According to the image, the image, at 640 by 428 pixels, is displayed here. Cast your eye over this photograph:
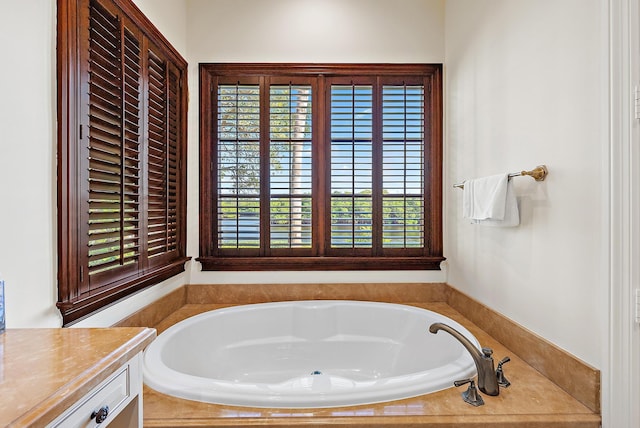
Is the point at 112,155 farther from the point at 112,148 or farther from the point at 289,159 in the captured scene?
the point at 289,159

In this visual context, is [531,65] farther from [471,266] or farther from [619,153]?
[471,266]

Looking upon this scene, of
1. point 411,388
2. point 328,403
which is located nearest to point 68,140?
point 328,403

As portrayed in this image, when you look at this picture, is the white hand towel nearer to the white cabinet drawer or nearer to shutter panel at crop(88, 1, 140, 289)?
the white cabinet drawer

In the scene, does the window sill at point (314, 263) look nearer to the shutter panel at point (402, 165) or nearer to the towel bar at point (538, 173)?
the shutter panel at point (402, 165)

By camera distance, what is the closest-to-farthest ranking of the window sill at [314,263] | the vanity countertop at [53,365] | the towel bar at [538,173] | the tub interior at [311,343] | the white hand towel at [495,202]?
the vanity countertop at [53,365] < the towel bar at [538,173] < the white hand towel at [495,202] < the tub interior at [311,343] < the window sill at [314,263]

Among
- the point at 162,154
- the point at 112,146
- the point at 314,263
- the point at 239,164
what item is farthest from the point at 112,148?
the point at 314,263

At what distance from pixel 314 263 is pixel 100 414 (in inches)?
67.9

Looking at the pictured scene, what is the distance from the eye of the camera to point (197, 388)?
119cm

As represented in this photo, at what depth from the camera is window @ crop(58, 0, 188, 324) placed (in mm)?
1233

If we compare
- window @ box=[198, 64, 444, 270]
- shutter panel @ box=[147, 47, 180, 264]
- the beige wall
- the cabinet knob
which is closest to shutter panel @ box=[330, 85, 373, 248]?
window @ box=[198, 64, 444, 270]

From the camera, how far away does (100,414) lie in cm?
73

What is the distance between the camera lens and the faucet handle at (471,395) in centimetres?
114

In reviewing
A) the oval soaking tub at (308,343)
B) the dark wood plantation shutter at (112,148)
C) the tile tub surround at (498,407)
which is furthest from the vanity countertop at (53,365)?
the oval soaking tub at (308,343)

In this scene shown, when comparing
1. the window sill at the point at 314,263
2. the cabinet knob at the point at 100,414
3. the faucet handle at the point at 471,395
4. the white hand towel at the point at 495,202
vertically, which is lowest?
the faucet handle at the point at 471,395
